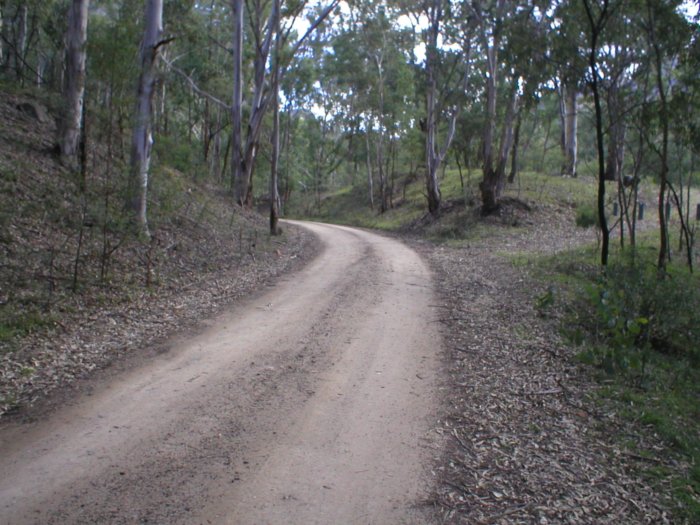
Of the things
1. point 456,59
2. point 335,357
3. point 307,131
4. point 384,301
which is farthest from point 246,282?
point 307,131

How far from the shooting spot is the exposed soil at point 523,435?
4367mm

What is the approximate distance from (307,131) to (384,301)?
4927 cm

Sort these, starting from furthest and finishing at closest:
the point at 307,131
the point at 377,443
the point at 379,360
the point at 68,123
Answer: the point at 307,131 < the point at 68,123 < the point at 379,360 < the point at 377,443

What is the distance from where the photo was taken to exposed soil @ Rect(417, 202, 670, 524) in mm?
4367

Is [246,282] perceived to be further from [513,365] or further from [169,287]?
[513,365]

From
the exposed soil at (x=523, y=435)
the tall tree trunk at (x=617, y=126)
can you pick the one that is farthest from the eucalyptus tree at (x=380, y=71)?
the exposed soil at (x=523, y=435)

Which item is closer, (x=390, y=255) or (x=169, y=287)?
(x=169, y=287)

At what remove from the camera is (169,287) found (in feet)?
37.9

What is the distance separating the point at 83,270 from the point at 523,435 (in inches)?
318

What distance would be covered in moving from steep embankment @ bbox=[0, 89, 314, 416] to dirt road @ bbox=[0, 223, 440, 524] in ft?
2.96

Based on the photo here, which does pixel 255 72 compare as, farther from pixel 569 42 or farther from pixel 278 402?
pixel 278 402

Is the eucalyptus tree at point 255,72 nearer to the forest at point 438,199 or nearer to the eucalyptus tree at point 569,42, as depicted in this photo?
the forest at point 438,199

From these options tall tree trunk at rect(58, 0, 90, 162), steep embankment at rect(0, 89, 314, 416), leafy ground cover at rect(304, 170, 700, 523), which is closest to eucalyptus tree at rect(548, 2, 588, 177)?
leafy ground cover at rect(304, 170, 700, 523)

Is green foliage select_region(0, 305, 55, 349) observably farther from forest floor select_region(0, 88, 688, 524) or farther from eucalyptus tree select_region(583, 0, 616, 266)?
eucalyptus tree select_region(583, 0, 616, 266)
